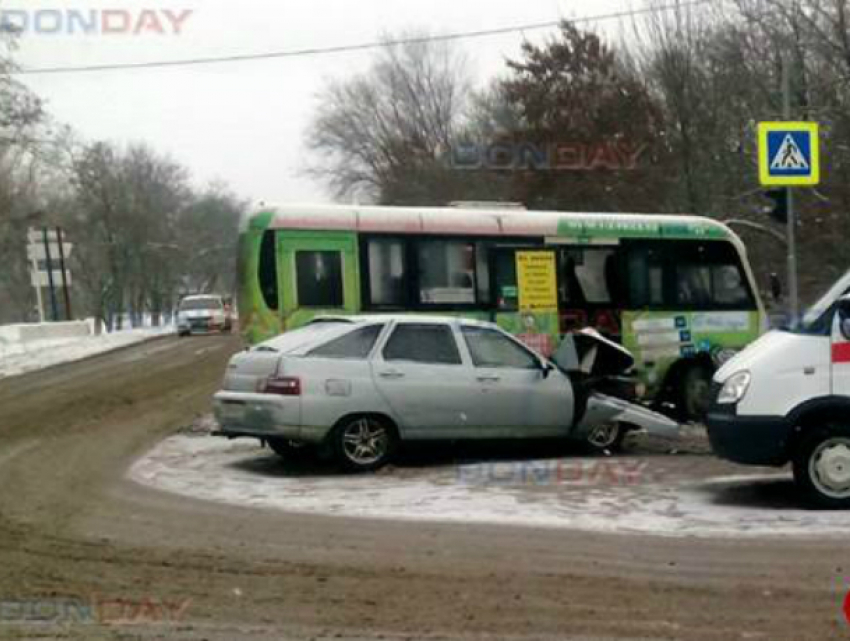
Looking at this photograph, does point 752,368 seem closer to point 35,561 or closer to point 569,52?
point 35,561

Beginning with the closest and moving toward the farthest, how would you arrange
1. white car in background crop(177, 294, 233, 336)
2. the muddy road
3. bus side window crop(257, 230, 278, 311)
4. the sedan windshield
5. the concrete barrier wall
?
the muddy road → bus side window crop(257, 230, 278, 311) → the concrete barrier wall → white car in background crop(177, 294, 233, 336) → the sedan windshield

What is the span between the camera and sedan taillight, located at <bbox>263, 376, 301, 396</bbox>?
1065cm

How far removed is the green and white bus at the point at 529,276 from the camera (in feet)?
45.9

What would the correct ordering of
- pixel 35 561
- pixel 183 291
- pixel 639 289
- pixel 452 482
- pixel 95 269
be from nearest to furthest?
pixel 35 561 → pixel 452 482 → pixel 639 289 → pixel 95 269 → pixel 183 291

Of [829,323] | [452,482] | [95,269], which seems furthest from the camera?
[95,269]

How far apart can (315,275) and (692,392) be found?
5.62 meters

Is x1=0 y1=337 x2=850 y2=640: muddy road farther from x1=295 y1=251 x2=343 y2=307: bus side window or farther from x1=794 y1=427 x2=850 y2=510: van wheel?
x1=295 y1=251 x2=343 y2=307: bus side window

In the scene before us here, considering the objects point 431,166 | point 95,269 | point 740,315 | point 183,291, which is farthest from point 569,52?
point 183,291

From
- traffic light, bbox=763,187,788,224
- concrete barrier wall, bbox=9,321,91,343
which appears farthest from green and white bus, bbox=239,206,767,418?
concrete barrier wall, bbox=9,321,91,343

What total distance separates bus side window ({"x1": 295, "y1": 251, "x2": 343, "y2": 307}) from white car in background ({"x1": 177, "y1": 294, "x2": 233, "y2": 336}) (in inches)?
1296

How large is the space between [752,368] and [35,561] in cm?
567

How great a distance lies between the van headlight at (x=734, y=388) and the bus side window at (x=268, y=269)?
6.55 metres

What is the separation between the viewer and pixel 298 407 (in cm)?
1062

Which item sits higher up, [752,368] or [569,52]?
[569,52]
